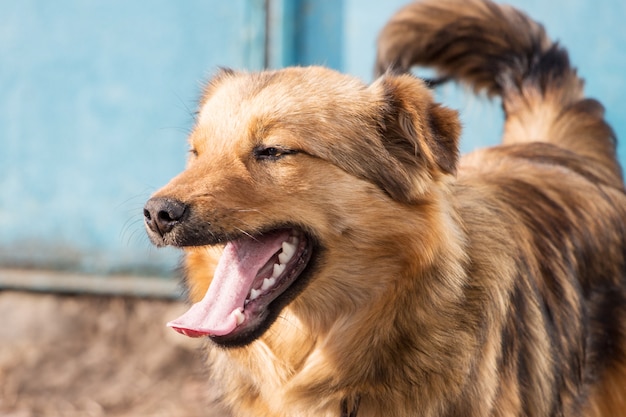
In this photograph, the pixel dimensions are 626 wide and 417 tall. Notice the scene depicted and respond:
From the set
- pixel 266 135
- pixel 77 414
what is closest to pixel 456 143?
pixel 266 135

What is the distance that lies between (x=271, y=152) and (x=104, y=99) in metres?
2.96

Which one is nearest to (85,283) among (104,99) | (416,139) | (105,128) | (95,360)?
(95,360)

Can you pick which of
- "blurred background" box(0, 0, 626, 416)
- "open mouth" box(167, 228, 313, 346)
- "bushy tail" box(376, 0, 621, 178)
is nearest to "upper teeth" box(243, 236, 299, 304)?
"open mouth" box(167, 228, 313, 346)

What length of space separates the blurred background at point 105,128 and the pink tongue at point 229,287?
8.23 feet

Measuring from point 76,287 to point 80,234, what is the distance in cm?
34

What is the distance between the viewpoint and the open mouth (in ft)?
8.56

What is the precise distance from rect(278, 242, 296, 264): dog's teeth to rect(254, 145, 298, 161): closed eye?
0.28 m

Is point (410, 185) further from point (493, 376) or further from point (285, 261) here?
point (493, 376)

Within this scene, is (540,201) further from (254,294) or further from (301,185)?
(254,294)

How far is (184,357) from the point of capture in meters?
5.11

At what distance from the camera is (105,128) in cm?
539

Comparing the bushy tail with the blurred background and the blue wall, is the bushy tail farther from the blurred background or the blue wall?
the blue wall

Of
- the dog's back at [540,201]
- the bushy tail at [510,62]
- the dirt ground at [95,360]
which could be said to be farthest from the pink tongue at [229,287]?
the dirt ground at [95,360]

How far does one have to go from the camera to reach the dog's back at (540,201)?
293 cm
